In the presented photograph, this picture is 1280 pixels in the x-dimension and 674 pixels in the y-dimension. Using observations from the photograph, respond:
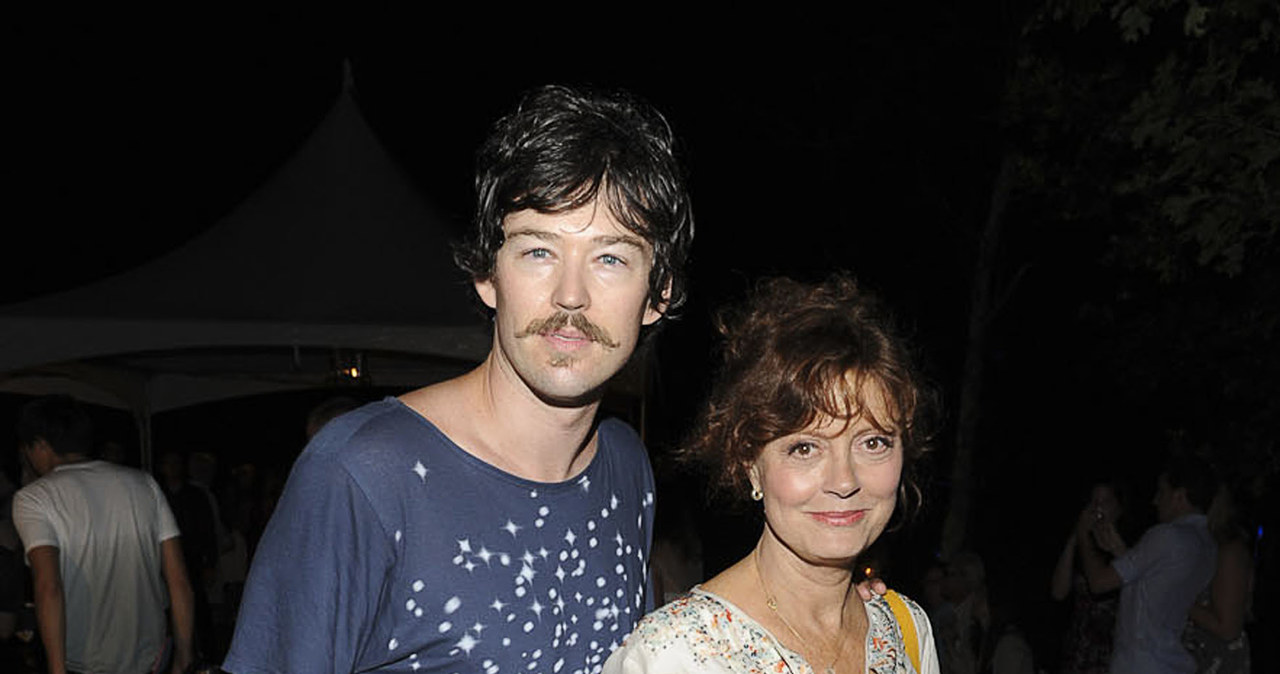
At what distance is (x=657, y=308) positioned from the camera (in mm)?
2322

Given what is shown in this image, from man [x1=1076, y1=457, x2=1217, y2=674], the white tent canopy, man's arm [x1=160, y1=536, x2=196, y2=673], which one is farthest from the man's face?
man [x1=1076, y1=457, x2=1217, y2=674]

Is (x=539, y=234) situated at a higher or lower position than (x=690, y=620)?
higher

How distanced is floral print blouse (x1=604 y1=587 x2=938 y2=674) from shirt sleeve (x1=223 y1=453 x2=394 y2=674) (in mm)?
425

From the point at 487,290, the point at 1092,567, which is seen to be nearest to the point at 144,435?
the point at 1092,567

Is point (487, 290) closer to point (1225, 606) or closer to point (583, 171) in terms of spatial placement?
point (583, 171)

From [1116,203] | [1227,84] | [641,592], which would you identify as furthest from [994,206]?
[641,592]

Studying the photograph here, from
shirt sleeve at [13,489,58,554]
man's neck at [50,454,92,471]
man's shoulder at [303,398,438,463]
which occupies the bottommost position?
shirt sleeve at [13,489,58,554]

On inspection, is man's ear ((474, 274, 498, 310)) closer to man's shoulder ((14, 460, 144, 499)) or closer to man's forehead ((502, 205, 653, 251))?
man's forehead ((502, 205, 653, 251))

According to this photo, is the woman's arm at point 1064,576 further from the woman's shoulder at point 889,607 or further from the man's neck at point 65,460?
the man's neck at point 65,460

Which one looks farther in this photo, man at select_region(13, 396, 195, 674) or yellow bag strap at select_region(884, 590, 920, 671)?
man at select_region(13, 396, 195, 674)

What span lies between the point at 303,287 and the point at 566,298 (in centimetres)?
423

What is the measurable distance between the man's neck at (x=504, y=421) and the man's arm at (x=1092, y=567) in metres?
4.18

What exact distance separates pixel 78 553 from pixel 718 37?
14.1 meters

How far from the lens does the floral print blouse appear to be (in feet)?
6.49
